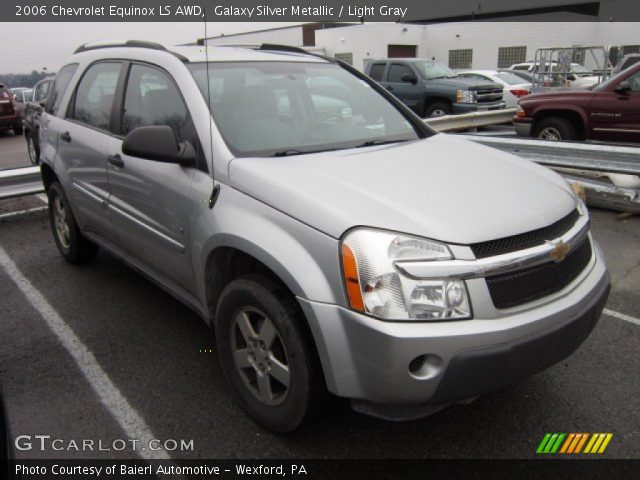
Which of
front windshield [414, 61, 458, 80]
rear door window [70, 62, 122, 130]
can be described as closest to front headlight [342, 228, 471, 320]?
rear door window [70, 62, 122, 130]

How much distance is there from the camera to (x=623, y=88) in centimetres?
862

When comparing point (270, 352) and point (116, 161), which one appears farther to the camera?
point (116, 161)

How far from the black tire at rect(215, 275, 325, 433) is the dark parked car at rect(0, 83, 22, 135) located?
58.4ft

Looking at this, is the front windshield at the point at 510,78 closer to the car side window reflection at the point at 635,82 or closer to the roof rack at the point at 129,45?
the car side window reflection at the point at 635,82

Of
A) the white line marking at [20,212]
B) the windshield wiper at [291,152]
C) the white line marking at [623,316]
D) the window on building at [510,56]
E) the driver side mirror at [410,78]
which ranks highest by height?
the window on building at [510,56]

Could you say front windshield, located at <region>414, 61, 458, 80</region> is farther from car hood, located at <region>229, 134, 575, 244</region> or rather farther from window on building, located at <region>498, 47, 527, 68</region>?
window on building, located at <region>498, 47, 527, 68</region>

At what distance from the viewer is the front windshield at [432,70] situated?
1441cm

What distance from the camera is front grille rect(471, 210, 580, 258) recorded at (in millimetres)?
2168

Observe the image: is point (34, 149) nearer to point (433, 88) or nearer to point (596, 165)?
point (596, 165)

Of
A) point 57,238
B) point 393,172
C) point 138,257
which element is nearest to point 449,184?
point 393,172

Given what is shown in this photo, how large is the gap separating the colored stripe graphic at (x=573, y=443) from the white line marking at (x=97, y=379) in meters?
1.82

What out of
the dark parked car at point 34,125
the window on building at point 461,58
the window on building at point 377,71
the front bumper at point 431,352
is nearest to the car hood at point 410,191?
the front bumper at point 431,352

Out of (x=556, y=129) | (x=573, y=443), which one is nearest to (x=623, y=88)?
(x=556, y=129)

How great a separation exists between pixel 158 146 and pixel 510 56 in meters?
37.3
